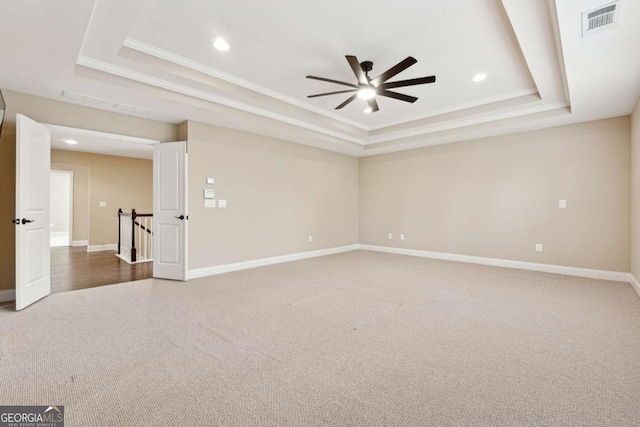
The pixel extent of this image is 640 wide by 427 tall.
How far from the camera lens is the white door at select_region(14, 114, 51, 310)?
3137 mm

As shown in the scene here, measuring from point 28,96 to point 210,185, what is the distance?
2393mm

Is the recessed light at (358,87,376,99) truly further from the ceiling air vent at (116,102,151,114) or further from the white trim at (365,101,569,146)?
the ceiling air vent at (116,102,151,114)

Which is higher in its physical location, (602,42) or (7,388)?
(602,42)

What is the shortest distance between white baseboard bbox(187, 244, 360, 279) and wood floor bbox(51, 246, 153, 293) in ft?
3.04

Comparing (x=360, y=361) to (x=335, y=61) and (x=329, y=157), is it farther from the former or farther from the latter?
(x=329, y=157)

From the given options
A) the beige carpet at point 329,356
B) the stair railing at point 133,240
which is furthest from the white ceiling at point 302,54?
the stair railing at point 133,240

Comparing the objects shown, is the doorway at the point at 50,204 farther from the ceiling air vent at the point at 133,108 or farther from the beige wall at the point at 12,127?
the ceiling air vent at the point at 133,108

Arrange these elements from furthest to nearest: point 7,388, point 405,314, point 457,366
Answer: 1. point 405,314
2. point 457,366
3. point 7,388

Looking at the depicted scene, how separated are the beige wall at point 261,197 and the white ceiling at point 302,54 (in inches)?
22.6

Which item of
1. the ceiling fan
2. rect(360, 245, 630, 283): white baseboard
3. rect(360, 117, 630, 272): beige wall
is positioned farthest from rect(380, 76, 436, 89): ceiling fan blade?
rect(360, 245, 630, 283): white baseboard

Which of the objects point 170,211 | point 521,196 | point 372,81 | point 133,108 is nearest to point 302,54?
point 372,81

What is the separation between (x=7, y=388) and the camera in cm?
177

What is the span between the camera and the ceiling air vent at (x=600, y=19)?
2.07m

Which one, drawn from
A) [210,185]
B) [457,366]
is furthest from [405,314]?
[210,185]
